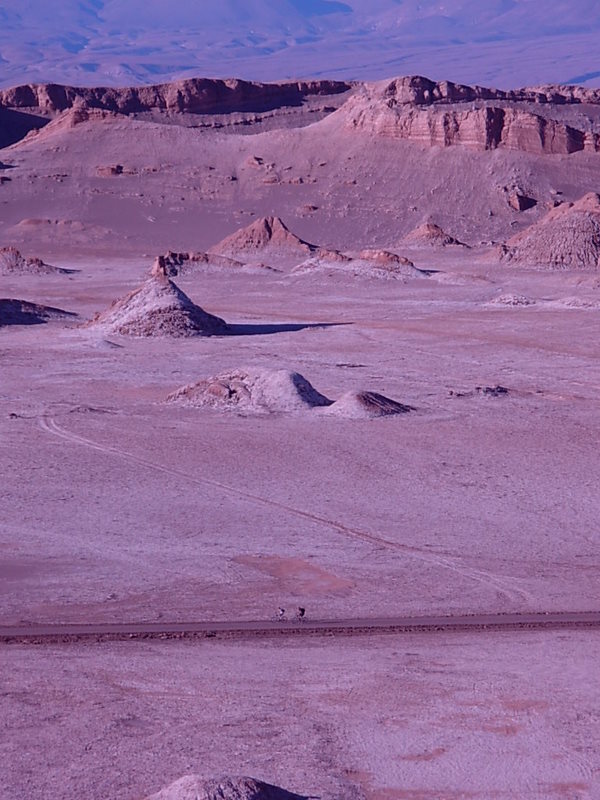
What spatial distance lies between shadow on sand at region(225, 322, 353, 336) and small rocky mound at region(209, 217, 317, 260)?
13.3m

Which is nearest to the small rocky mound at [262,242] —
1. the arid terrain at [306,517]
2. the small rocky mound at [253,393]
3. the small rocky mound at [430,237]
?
the small rocky mound at [430,237]

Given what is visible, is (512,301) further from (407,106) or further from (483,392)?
(407,106)

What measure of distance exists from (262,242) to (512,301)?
475 inches

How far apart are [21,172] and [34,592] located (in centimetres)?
3709

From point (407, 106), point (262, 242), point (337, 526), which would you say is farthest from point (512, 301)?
point (407, 106)

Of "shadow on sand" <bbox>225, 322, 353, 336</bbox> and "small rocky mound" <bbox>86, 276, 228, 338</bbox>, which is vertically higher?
"small rocky mound" <bbox>86, 276, 228, 338</bbox>

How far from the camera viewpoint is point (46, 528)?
9.98 metres

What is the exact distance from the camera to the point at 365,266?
31.8m

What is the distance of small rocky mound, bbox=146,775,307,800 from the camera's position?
5.14 meters

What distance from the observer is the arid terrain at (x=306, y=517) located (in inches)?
246

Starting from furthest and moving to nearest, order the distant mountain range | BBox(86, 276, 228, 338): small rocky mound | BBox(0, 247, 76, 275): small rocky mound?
1. the distant mountain range
2. BBox(0, 247, 76, 275): small rocky mound
3. BBox(86, 276, 228, 338): small rocky mound

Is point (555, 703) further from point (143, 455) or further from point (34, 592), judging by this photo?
point (143, 455)

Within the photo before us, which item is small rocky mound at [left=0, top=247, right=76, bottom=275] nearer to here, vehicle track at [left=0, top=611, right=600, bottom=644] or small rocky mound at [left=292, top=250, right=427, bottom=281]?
small rocky mound at [left=292, top=250, right=427, bottom=281]

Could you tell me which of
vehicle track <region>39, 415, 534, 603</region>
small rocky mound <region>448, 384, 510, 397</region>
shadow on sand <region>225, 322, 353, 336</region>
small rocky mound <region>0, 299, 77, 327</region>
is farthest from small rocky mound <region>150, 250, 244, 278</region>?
vehicle track <region>39, 415, 534, 603</region>
